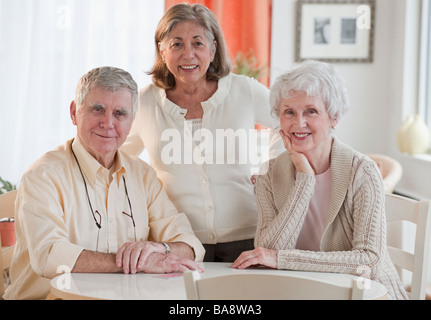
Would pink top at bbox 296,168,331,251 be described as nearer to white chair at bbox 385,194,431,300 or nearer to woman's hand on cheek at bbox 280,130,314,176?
woman's hand on cheek at bbox 280,130,314,176

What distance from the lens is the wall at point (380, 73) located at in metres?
3.88

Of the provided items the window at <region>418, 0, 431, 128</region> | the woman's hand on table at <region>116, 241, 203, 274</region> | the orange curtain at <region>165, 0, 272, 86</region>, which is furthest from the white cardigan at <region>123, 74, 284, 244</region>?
the window at <region>418, 0, 431, 128</region>

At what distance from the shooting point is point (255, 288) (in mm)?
1089

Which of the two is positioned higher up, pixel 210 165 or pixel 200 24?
pixel 200 24

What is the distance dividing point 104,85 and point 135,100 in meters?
0.11

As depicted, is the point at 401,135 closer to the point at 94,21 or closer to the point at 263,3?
the point at 263,3

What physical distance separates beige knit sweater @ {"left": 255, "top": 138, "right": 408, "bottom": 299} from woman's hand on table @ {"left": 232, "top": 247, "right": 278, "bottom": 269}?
0.9 inches

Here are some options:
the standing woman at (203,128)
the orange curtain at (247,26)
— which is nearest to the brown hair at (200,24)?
the standing woman at (203,128)

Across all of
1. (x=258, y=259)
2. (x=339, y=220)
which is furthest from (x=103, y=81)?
(x=339, y=220)

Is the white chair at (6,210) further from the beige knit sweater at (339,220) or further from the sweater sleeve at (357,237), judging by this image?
the sweater sleeve at (357,237)

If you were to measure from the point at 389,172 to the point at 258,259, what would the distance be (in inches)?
80.1

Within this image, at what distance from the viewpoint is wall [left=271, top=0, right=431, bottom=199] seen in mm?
3875

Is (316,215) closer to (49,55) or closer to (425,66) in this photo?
(425,66)

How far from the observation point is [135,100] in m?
1.74
